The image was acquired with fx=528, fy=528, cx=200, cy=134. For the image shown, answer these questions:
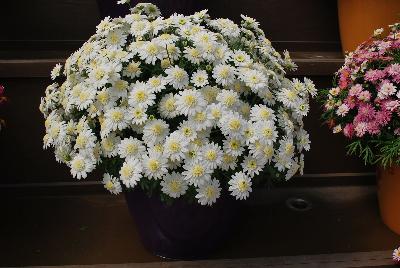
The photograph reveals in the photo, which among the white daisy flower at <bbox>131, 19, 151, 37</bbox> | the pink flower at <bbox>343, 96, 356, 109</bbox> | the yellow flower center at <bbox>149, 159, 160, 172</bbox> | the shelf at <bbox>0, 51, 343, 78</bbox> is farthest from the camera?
the shelf at <bbox>0, 51, 343, 78</bbox>

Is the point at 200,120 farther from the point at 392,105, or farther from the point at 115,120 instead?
the point at 392,105

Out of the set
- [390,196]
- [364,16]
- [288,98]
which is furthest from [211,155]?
[364,16]

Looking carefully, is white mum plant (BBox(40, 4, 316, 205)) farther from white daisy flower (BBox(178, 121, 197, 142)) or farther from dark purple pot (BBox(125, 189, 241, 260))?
dark purple pot (BBox(125, 189, 241, 260))

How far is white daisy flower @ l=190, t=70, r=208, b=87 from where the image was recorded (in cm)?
150

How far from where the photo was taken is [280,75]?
1.73m

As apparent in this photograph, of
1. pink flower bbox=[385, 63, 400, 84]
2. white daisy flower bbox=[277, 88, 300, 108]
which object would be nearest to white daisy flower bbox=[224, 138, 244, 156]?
white daisy flower bbox=[277, 88, 300, 108]

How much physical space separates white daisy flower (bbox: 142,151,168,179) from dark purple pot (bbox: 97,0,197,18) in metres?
0.91

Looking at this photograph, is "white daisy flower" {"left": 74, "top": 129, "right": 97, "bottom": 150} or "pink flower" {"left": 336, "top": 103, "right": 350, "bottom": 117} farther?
"pink flower" {"left": 336, "top": 103, "right": 350, "bottom": 117}

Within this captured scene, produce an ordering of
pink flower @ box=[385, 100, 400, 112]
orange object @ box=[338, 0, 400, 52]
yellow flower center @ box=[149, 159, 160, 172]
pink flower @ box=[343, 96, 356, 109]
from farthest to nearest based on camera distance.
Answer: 1. orange object @ box=[338, 0, 400, 52]
2. pink flower @ box=[343, 96, 356, 109]
3. pink flower @ box=[385, 100, 400, 112]
4. yellow flower center @ box=[149, 159, 160, 172]

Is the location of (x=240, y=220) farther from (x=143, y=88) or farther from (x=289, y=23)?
(x=289, y=23)

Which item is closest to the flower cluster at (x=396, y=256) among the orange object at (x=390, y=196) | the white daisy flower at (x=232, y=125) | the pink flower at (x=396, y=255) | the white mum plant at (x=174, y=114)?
the pink flower at (x=396, y=255)

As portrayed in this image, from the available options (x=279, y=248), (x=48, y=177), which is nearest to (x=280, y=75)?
(x=279, y=248)

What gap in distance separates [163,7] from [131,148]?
2.94 feet

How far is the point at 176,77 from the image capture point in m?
1.50
